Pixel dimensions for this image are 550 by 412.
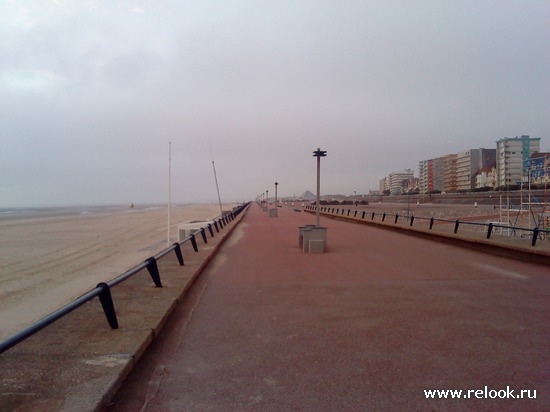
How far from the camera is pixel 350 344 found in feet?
16.0

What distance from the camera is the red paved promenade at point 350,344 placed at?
3.65 m

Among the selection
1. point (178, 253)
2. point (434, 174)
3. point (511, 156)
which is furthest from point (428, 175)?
point (178, 253)

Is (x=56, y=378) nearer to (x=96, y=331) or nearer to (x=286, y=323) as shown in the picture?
(x=96, y=331)

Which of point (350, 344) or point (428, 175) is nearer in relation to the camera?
point (350, 344)

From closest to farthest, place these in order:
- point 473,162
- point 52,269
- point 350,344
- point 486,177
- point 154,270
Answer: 1. point 350,344
2. point 154,270
3. point 52,269
4. point 486,177
5. point 473,162

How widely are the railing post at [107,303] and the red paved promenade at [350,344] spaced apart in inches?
23.5

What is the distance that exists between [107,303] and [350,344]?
9.56 feet

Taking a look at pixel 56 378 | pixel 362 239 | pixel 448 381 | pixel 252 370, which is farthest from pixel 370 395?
pixel 362 239

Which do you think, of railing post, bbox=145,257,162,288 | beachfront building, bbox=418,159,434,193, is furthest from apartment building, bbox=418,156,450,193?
railing post, bbox=145,257,162,288

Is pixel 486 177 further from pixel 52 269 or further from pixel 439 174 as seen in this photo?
pixel 52 269

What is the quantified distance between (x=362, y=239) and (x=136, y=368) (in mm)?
14312

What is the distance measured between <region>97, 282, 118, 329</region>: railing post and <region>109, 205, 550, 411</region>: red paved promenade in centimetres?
60

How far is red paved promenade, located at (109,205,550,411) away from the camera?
3646 millimetres

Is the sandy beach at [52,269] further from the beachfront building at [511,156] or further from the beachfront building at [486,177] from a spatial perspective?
the beachfront building at [486,177]
